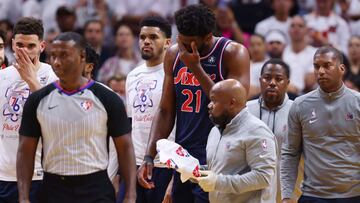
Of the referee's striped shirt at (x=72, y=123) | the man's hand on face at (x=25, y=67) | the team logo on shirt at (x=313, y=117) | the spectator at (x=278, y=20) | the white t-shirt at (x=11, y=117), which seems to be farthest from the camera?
the spectator at (x=278, y=20)

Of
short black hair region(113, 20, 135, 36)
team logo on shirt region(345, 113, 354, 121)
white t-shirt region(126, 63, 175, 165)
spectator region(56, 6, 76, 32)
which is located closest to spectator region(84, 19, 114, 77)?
short black hair region(113, 20, 135, 36)

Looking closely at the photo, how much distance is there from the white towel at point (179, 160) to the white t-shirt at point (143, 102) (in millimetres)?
1754

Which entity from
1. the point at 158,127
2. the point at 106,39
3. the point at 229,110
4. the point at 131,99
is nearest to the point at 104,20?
the point at 106,39

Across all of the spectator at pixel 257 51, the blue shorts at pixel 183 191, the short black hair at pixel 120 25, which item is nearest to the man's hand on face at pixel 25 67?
the blue shorts at pixel 183 191

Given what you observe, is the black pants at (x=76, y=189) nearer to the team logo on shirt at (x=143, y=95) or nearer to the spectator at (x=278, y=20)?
the team logo on shirt at (x=143, y=95)

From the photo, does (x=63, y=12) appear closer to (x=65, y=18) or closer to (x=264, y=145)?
(x=65, y=18)

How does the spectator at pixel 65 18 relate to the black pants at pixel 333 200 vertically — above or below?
above

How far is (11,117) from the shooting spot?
24.1ft

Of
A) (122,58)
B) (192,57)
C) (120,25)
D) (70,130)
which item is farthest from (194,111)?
(120,25)

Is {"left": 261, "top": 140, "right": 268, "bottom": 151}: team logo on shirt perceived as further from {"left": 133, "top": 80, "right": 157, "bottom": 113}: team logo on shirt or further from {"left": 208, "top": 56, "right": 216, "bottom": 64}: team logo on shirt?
{"left": 133, "top": 80, "right": 157, "bottom": 113}: team logo on shirt

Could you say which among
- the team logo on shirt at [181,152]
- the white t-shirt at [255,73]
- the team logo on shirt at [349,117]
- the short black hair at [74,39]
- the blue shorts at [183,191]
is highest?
the short black hair at [74,39]

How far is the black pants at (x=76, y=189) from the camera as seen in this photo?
591 centimetres

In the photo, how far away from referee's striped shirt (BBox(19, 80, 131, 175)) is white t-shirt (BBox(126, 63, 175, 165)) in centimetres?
213

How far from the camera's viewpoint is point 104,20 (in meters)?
14.1
